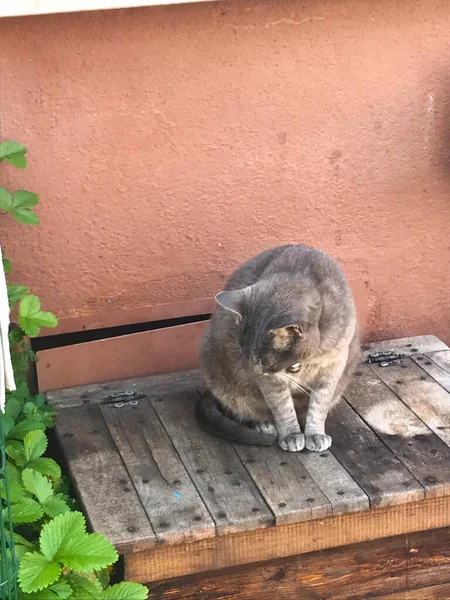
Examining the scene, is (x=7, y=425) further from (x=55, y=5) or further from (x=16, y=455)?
(x=55, y=5)

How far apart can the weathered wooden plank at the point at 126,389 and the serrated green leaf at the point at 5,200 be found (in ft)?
2.67

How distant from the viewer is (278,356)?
3.05m

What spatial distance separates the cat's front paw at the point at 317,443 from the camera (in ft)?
11.0

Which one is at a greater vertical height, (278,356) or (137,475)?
(278,356)

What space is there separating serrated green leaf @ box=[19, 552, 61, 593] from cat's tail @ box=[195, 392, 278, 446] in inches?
39.2

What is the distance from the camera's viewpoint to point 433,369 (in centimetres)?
391

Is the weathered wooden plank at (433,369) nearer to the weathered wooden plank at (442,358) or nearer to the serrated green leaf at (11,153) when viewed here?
the weathered wooden plank at (442,358)

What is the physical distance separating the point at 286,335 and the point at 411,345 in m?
1.25

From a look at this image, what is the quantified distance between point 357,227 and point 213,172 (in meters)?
0.69

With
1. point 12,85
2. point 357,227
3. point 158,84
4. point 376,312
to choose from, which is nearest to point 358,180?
point 357,227

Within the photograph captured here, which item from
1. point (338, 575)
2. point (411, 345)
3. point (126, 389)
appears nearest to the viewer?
point (338, 575)

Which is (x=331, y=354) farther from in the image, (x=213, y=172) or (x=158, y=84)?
(x=158, y=84)

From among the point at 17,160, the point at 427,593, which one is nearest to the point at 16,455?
the point at 17,160

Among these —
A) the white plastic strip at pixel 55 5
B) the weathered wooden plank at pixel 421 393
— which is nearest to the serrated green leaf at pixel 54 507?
the weathered wooden plank at pixel 421 393
